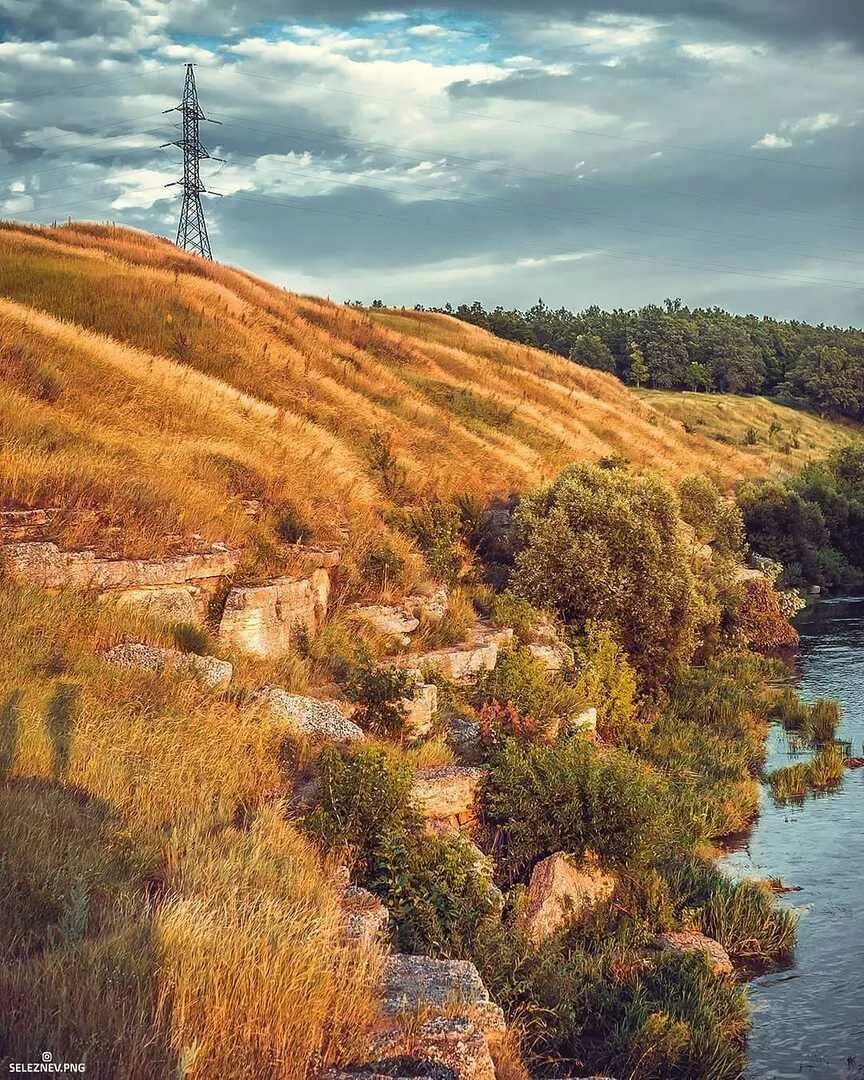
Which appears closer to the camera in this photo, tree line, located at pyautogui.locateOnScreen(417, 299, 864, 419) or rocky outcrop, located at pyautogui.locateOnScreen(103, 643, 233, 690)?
rocky outcrop, located at pyautogui.locateOnScreen(103, 643, 233, 690)

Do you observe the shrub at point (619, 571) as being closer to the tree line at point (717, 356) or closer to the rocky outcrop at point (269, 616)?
the rocky outcrop at point (269, 616)

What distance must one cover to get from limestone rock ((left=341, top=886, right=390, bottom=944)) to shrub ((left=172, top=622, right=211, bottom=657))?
17.0 ft

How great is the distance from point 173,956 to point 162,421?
15.5 meters

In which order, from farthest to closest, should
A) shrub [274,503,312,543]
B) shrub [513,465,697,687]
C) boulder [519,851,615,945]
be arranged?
shrub [513,465,697,687] → shrub [274,503,312,543] → boulder [519,851,615,945]

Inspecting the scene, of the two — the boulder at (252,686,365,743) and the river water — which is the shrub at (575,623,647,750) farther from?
the boulder at (252,686,365,743)

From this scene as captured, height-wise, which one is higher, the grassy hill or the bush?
the grassy hill

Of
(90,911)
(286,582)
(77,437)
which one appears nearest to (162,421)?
(77,437)

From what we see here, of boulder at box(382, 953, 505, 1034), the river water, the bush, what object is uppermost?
boulder at box(382, 953, 505, 1034)

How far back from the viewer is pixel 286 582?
1514 centimetres

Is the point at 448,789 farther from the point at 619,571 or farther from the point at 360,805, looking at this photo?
the point at 619,571

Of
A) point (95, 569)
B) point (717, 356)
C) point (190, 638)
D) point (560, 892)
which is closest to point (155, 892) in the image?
point (560, 892)

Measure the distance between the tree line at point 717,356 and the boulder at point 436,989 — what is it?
83.4 meters

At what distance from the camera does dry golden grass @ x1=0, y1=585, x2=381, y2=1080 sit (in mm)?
4898

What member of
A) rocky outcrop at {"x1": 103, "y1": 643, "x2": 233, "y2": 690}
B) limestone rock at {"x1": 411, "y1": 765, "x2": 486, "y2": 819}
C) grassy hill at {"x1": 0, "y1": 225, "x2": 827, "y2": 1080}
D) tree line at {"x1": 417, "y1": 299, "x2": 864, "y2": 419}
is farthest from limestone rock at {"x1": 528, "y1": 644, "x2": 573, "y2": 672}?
tree line at {"x1": 417, "y1": 299, "x2": 864, "y2": 419}
